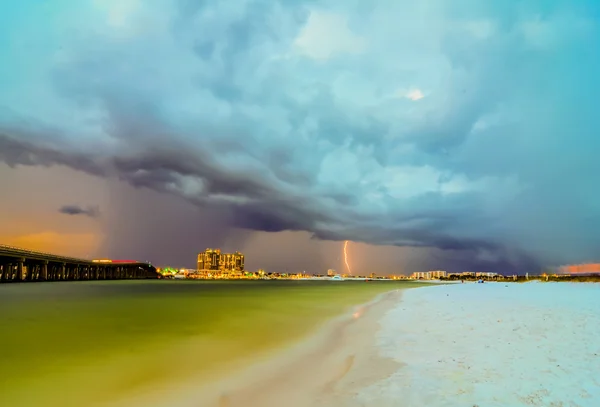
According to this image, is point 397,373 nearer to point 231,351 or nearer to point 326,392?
point 326,392

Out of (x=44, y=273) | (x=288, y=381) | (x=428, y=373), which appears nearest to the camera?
(x=428, y=373)

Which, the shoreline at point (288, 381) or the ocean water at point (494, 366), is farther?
the shoreline at point (288, 381)

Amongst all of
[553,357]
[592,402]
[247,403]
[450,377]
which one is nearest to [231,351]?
[247,403]

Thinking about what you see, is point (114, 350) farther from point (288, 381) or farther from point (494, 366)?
point (494, 366)

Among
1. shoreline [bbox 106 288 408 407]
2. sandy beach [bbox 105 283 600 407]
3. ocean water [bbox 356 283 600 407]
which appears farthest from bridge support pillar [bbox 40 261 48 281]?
ocean water [bbox 356 283 600 407]

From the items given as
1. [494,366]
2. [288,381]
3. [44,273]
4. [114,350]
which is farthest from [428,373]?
[44,273]

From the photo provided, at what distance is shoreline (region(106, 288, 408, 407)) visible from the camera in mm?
11961

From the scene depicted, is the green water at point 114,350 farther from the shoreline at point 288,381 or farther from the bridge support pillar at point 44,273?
the bridge support pillar at point 44,273

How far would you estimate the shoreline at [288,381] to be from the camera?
39.2 ft

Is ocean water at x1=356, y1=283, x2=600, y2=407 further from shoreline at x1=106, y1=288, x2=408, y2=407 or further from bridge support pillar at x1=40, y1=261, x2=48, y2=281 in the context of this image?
bridge support pillar at x1=40, y1=261, x2=48, y2=281

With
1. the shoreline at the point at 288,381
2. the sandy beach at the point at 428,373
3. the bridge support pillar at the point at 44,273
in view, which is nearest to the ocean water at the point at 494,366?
the sandy beach at the point at 428,373

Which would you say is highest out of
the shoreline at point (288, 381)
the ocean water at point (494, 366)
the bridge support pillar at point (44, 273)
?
the ocean water at point (494, 366)

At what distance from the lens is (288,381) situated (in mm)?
14273

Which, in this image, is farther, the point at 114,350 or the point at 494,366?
the point at 114,350
